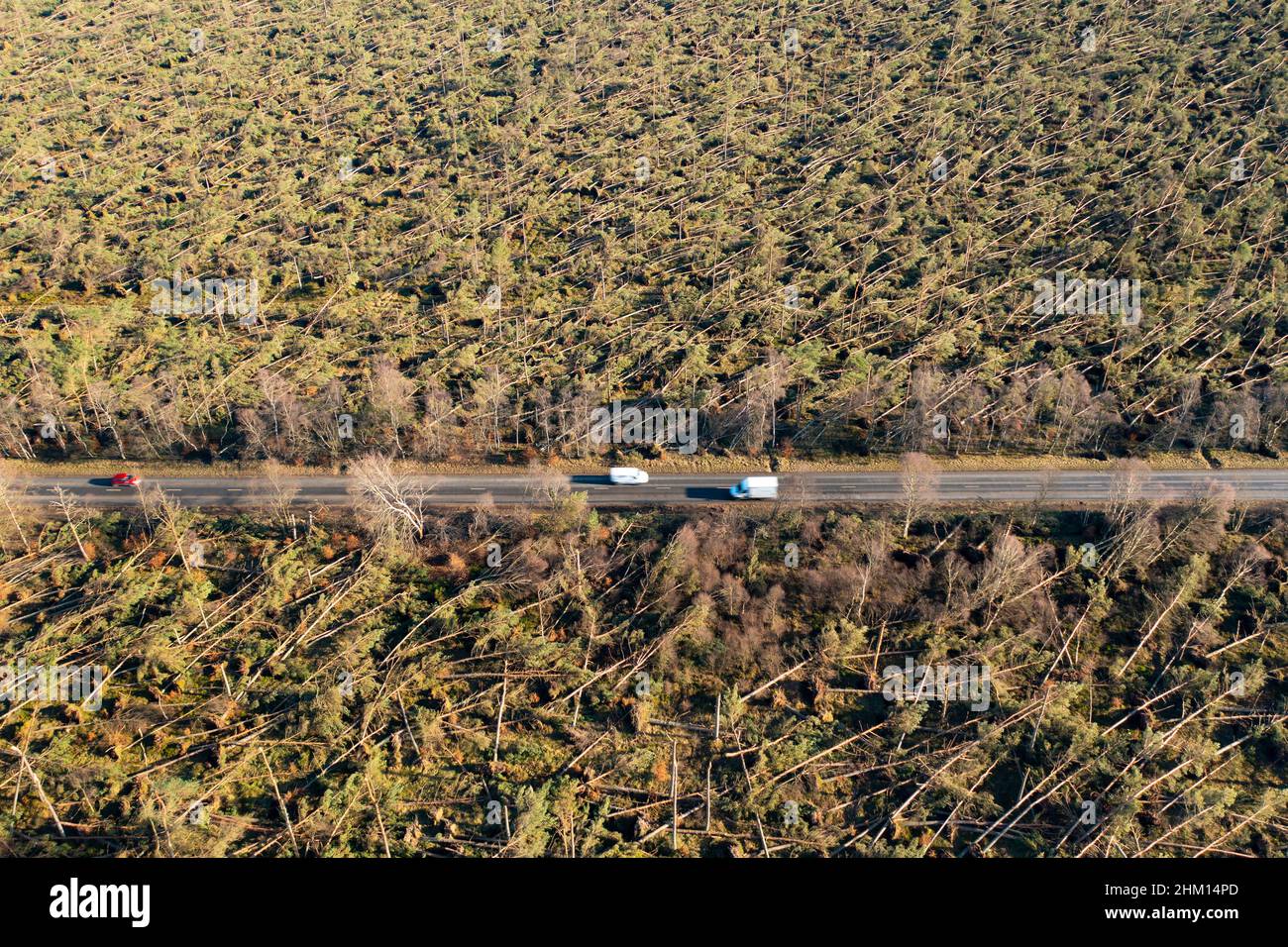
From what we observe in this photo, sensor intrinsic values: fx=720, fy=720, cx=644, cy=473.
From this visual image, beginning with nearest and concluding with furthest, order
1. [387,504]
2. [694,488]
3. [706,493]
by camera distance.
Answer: [387,504] < [706,493] < [694,488]

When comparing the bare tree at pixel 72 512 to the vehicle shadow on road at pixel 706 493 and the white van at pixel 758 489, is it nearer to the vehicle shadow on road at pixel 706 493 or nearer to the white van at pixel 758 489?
Answer: the vehicle shadow on road at pixel 706 493

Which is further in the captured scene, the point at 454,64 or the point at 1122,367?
the point at 454,64

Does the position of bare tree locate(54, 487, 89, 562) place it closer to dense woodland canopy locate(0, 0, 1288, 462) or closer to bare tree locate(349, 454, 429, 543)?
dense woodland canopy locate(0, 0, 1288, 462)

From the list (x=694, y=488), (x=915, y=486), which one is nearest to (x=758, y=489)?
(x=694, y=488)

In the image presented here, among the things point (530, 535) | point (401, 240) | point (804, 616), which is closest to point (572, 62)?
point (401, 240)

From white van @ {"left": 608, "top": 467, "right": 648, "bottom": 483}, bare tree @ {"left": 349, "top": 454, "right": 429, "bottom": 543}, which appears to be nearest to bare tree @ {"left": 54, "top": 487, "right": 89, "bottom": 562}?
bare tree @ {"left": 349, "top": 454, "right": 429, "bottom": 543}

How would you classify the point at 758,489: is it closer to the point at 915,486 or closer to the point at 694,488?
the point at 694,488

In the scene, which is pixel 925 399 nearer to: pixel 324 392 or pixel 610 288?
pixel 610 288
